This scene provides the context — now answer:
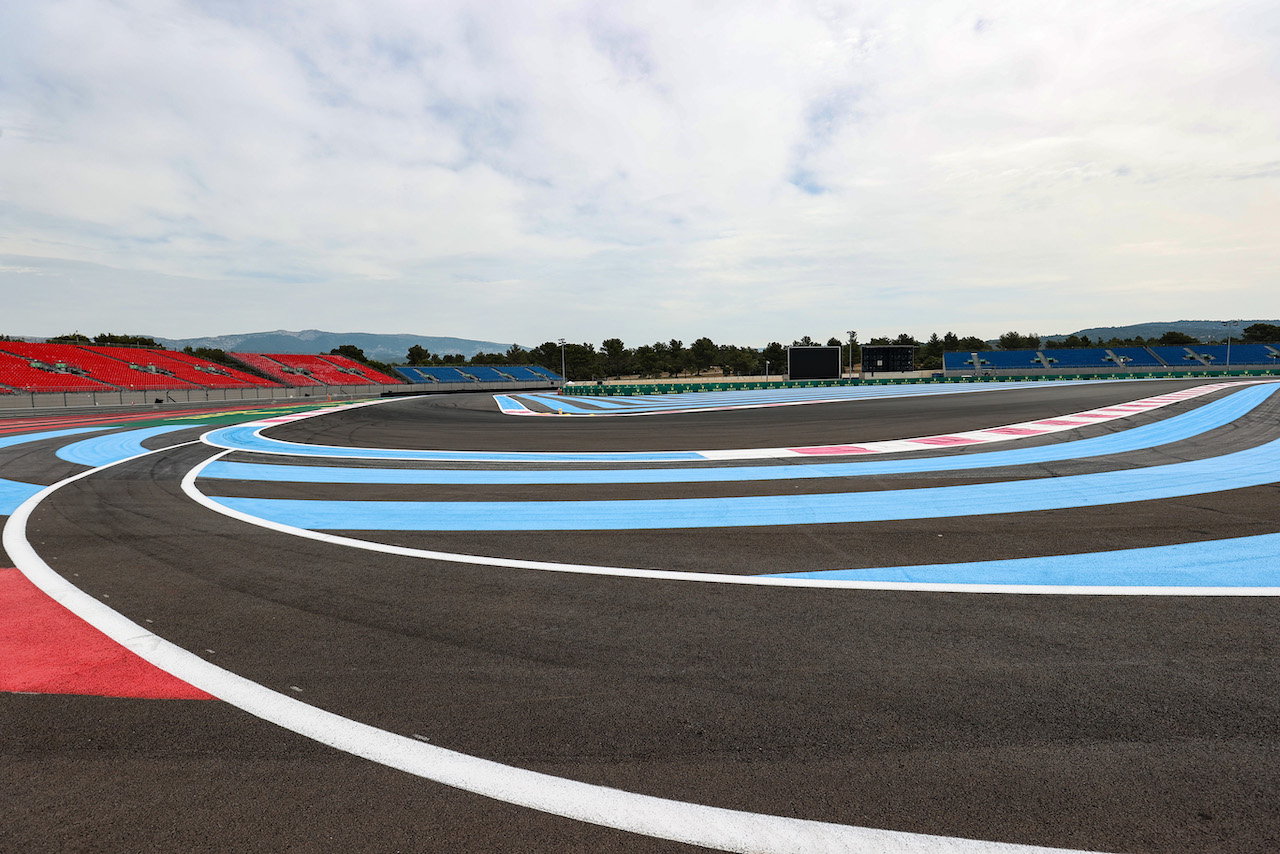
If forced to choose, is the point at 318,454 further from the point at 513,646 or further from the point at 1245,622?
the point at 1245,622

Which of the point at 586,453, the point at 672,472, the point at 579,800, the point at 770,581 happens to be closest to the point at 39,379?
the point at 586,453

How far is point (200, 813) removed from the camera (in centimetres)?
249

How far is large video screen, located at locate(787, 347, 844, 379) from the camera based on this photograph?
174ft

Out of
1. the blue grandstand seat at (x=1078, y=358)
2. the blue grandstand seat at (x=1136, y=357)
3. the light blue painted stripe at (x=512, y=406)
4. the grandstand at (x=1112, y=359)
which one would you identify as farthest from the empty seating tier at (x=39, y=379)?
the blue grandstand seat at (x=1136, y=357)

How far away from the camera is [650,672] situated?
3.54m

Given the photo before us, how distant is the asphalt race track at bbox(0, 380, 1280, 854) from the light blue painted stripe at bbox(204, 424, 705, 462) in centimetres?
385

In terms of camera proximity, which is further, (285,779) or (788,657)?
(788,657)

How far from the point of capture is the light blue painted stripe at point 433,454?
1230 centimetres

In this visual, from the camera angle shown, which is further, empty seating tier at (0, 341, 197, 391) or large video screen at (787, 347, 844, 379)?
large video screen at (787, 347, 844, 379)

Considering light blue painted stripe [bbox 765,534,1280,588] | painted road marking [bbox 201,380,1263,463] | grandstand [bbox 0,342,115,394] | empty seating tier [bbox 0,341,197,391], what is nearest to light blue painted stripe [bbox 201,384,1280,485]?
painted road marking [bbox 201,380,1263,463]

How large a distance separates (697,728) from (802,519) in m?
4.44

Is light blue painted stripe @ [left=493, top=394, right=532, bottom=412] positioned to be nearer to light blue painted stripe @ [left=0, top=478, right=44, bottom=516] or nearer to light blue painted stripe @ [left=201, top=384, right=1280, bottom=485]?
light blue painted stripe @ [left=201, top=384, right=1280, bottom=485]

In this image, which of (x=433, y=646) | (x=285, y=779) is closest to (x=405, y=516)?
(x=433, y=646)

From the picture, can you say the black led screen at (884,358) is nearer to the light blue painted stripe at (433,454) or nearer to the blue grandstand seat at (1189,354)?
the blue grandstand seat at (1189,354)
